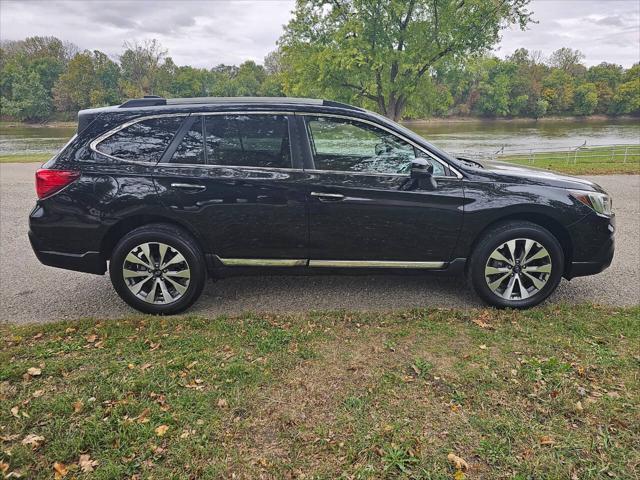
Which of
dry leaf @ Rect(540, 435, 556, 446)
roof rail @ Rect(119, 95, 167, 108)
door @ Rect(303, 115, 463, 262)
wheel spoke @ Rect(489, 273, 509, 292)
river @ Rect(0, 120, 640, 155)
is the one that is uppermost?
river @ Rect(0, 120, 640, 155)

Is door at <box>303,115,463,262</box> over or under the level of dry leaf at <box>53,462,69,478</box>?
over

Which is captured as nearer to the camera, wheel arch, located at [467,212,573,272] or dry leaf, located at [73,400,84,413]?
dry leaf, located at [73,400,84,413]

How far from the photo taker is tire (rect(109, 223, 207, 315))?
3.68 m

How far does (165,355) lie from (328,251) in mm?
1597

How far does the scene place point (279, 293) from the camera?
437cm

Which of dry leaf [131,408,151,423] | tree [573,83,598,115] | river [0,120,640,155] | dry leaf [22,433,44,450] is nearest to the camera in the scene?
dry leaf [22,433,44,450]

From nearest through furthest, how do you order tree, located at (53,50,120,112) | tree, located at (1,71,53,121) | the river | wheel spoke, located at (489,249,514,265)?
wheel spoke, located at (489,249,514,265)
the river
tree, located at (1,71,53,121)
tree, located at (53,50,120,112)

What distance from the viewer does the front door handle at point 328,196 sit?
3672mm

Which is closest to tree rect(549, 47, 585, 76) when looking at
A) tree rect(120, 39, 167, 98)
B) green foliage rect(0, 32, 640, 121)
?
green foliage rect(0, 32, 640, 121)

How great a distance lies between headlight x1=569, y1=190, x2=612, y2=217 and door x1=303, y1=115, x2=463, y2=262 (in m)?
1.08

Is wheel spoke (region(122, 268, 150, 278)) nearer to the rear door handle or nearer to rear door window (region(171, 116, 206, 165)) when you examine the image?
the rear door handle

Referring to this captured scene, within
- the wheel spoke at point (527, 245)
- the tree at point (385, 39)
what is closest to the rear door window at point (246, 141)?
the wheel spoke at point (527, 245)

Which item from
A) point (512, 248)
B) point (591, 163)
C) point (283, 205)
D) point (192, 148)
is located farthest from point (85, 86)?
point (512, 248)

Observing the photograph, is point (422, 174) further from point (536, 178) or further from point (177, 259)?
point (177, 259)
